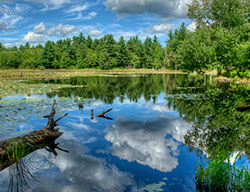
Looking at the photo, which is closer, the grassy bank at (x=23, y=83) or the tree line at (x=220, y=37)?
the grassy bank at (x=23, y=83)

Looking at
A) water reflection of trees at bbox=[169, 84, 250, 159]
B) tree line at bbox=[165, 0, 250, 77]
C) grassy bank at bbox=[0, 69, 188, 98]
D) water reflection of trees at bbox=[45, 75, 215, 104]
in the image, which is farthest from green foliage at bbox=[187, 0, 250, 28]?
grassy bank at bbox=[0, 69, 188, 98]

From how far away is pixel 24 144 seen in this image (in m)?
7.17

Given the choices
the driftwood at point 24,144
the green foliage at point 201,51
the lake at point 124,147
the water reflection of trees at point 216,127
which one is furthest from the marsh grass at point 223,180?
the green foliage at point 201,51

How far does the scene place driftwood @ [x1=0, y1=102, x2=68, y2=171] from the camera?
6344 mm

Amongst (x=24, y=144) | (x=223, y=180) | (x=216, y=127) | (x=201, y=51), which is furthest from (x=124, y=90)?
(x=223, y=180)

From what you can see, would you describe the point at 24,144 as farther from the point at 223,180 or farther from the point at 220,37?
the point at 220,37

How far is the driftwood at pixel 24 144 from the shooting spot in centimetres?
634

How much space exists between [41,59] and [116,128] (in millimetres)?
86616

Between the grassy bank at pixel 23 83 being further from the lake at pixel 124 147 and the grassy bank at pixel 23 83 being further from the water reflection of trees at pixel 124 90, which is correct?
the lake at pixel 124 147

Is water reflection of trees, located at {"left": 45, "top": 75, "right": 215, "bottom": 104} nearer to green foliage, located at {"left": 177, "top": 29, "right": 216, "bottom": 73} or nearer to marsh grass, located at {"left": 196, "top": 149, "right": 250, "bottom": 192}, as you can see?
green foliage, located at {"left": 177, "top": 29, "right": 216, "bottom": 73}

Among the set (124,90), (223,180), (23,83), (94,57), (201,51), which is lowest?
(223,180)

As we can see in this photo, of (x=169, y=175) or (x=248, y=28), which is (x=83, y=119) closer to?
(x=169, y=175)

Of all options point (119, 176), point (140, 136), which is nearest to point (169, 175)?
point (119, 176)

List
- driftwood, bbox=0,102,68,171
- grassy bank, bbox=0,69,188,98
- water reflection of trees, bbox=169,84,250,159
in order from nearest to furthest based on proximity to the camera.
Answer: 1. driftwood, bbox=0,102,68,171
2. water reflection of trees, bbox=169,84,250,159
3. grassy bank, bbox=0,69,188,98
